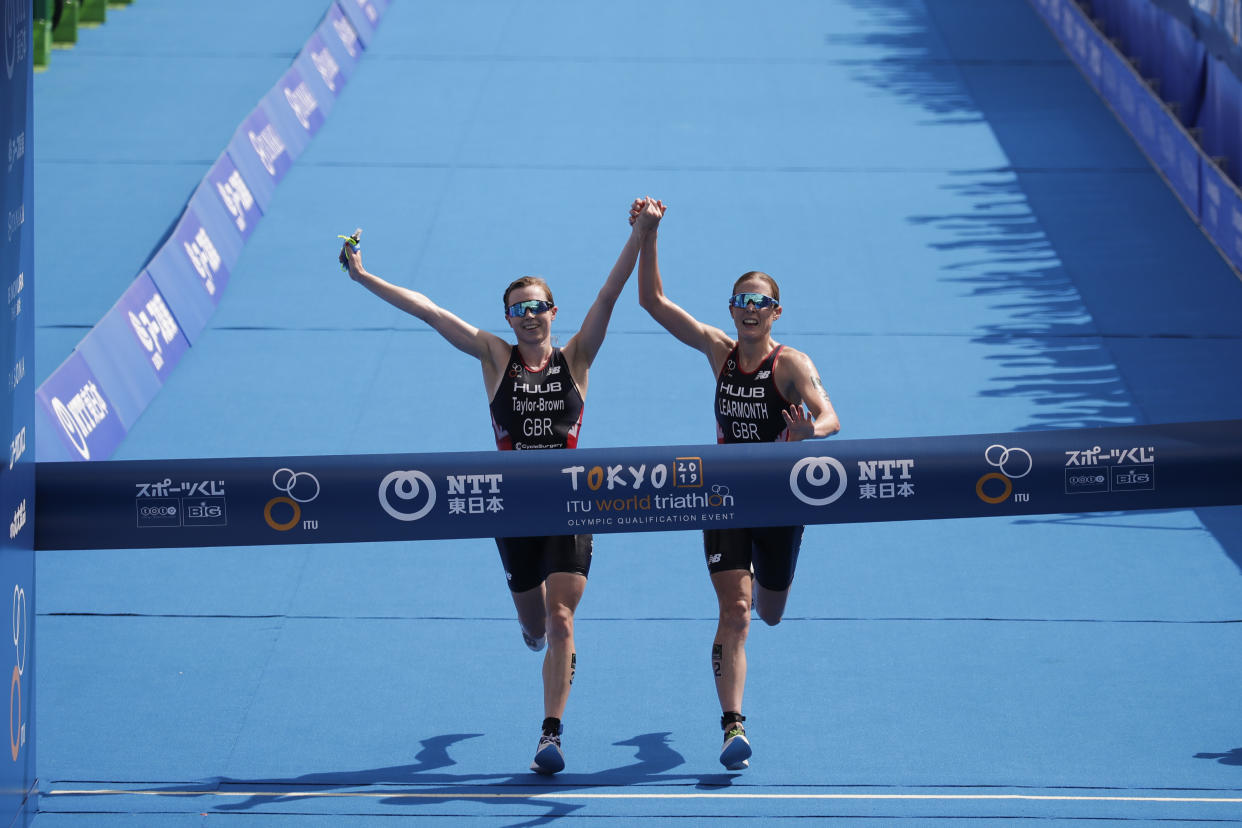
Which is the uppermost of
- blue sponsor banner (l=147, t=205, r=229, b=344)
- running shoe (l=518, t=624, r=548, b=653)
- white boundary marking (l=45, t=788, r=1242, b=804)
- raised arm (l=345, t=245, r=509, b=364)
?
blue sponsor banner (l=147, t=205, r=229, b=344)

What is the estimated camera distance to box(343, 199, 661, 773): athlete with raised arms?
7.15 meters

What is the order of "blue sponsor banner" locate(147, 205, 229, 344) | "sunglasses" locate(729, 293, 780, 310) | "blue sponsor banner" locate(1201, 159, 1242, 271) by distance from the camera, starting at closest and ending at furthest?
"sunglasses" locate(729, 293, 780, 310)
"blue sponsor banner" locate(147, 205, 229, 344)
"blue sponsor banner" locate(1201, 159, 1242, 271)

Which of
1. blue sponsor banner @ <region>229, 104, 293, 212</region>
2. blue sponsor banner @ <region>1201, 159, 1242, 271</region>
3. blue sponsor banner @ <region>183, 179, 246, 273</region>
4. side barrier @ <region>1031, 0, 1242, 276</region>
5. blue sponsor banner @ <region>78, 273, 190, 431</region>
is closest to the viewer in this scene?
blue sponsor banner @ <region>78, 273, 190, 431</region>

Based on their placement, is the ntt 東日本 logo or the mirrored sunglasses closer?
the ntt 東日本 logo

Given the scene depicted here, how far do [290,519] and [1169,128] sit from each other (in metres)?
12.7

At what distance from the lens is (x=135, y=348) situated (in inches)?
465

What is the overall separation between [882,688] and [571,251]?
25.0ft

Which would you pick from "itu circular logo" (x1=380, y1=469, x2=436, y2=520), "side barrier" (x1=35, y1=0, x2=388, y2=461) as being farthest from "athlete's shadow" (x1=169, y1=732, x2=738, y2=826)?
"side barrier" (x1=35, y1=0, x2=388, y2=461)

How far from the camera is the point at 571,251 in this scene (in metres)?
15.0

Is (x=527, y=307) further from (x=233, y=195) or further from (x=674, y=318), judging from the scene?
(x=233, y=195)

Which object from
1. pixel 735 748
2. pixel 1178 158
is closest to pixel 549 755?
pixel 735 748

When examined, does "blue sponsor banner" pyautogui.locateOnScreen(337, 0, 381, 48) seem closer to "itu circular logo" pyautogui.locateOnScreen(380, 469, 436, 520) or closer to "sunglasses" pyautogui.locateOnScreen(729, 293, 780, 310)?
"sunglasses" pyautogui.locateOnScreen(729, 293, 780, 310)

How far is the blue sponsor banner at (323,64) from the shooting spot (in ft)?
61.4

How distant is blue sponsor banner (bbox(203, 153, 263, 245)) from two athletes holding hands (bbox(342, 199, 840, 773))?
7.88m
